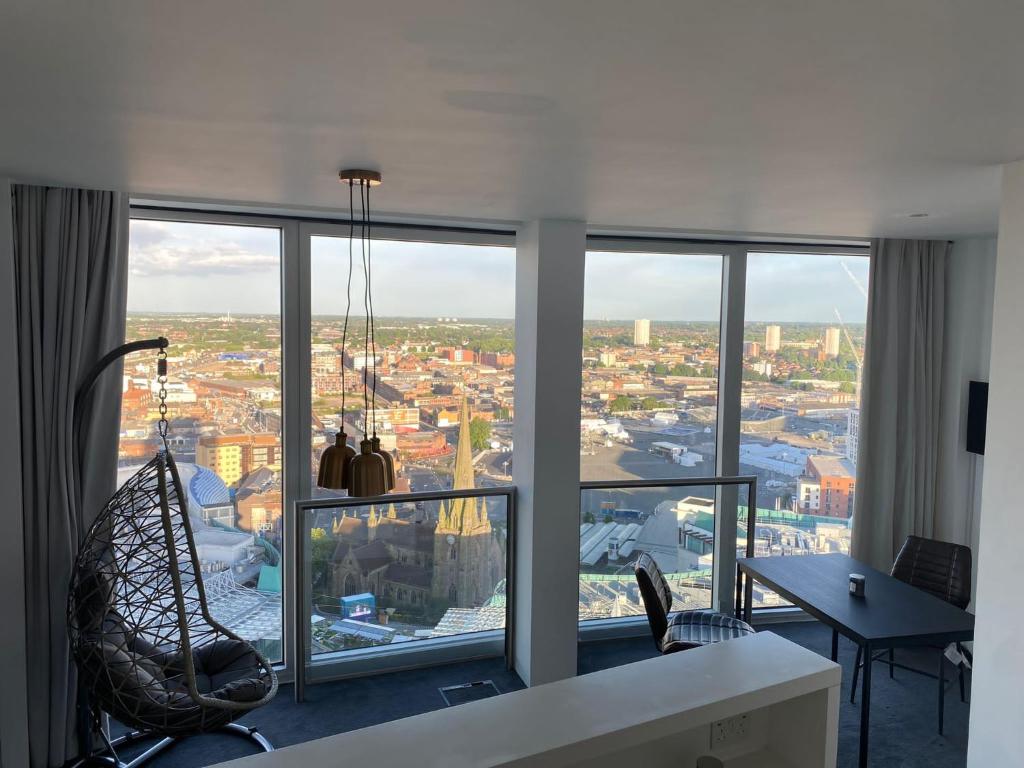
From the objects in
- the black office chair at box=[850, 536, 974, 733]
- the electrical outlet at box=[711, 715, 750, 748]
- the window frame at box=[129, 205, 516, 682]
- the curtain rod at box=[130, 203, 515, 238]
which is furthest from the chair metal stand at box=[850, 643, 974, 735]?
the curtain rod at box=[130, 203, 515, 238]

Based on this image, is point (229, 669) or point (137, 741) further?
point (137, 741)

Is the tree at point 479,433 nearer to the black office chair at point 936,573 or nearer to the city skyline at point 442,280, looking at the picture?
the city skyline at point 442,280

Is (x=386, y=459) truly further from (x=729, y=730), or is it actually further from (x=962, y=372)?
(x=962, y=372)

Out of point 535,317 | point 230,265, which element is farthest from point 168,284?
point 535,317

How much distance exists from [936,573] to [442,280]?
11.1 feet

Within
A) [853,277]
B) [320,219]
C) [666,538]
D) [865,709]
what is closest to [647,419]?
[666,538]

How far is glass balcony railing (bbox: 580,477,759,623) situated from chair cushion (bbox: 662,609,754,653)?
87 centimetres

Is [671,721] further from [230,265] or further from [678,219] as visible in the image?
[230,265]

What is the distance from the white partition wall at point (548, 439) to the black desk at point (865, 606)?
109 cm

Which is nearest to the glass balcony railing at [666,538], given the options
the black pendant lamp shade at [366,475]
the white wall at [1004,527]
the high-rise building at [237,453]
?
the high-rise building at [237,453]

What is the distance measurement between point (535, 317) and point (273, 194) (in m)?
1.56

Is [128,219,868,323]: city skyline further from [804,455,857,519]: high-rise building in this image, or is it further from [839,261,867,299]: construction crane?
[804,455,857,519]: high-rise building

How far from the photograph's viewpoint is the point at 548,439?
4387 mm

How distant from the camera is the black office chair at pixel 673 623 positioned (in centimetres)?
382
